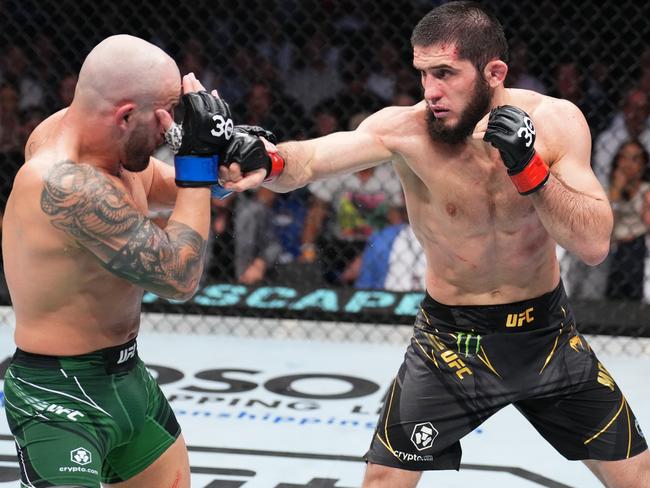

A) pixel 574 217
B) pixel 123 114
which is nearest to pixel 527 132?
pixel 574 217

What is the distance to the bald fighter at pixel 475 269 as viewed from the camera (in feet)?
7.31

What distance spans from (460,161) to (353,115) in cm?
257

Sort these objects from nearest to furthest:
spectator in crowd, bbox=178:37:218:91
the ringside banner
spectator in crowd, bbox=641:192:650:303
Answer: the ringside banner
spectator in crowd, bbox=641:192:650:303
spectator in crowd, bbox=178:37:218:91

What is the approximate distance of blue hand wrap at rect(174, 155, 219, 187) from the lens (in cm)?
182

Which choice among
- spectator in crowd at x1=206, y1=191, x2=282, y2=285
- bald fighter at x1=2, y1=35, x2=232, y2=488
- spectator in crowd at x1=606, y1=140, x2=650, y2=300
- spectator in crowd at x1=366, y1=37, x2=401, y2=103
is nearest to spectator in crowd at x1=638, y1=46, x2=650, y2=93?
spectator in crowd at x1=606, y1=140, x2=650, y2=300

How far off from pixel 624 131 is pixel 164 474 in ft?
10.6

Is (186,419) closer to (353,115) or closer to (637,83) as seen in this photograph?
(353,115)

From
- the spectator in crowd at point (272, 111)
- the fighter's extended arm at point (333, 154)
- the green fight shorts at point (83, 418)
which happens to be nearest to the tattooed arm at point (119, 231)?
the green fight shorts at point (83, 418)

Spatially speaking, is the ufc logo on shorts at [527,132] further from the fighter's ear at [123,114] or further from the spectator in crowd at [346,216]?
the spectator in crowd at [346,216]

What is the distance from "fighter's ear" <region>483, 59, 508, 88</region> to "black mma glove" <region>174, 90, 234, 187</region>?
0.67m

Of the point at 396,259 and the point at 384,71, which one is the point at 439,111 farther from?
Result: the point at 384,71

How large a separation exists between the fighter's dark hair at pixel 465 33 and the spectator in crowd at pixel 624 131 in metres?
2.41

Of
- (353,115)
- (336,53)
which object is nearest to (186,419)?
(353,115)

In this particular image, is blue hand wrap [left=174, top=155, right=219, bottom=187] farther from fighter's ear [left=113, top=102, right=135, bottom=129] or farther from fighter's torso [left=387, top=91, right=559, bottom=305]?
fighter's torso [left=387, top=91, right=559, bottom=305]
